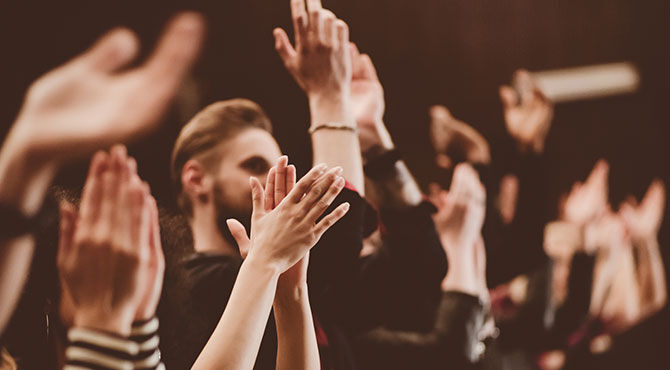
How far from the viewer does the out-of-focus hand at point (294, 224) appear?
30.5 inches

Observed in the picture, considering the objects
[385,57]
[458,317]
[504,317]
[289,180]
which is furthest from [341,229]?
[504,317]

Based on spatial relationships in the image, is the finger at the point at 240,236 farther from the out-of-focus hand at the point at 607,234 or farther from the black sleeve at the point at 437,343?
the out-of-focus hand at the point at 607,234

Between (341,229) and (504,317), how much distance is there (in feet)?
4.96

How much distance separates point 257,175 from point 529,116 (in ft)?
3.97

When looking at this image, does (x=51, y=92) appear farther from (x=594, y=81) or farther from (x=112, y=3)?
(x=594, y=81)

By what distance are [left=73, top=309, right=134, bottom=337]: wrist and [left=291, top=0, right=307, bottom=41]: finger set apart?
588 mm

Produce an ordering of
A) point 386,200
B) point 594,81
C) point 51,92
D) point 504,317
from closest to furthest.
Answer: point 51,92, point 386,200, point 504,317, point 594,81

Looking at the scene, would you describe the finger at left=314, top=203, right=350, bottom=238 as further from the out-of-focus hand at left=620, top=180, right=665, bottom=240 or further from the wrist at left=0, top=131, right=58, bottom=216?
the out-of-focus hand at left=620, top=180, right=665, bottom=240

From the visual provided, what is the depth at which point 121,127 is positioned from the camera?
0.85 metres

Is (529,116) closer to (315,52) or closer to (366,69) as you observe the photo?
(366,69)

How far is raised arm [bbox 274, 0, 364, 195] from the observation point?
3.50 ft

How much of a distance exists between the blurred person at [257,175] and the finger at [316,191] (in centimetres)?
10

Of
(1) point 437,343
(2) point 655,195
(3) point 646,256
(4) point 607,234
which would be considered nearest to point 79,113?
(1) point 437,343

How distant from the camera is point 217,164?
3.30 feet
